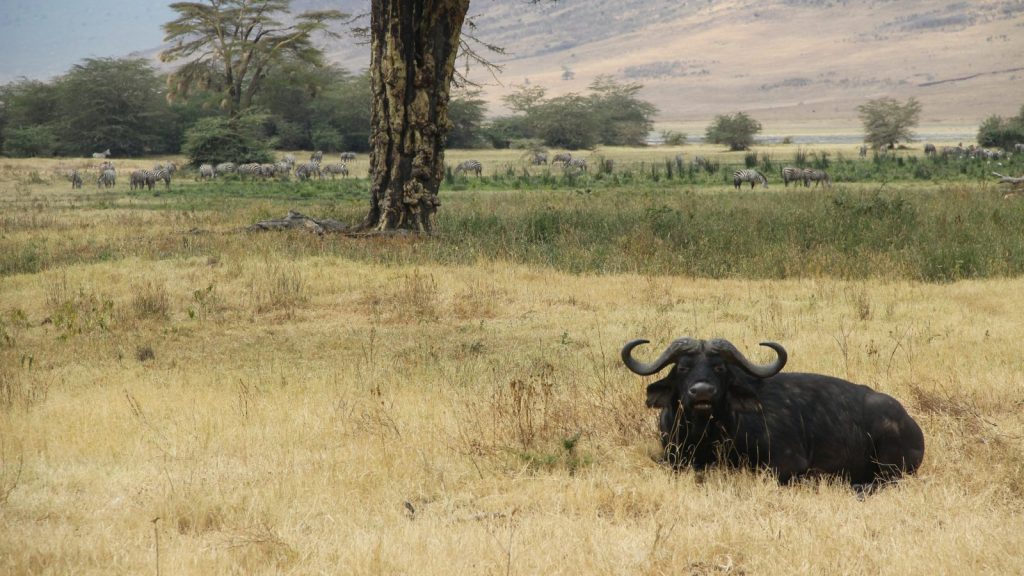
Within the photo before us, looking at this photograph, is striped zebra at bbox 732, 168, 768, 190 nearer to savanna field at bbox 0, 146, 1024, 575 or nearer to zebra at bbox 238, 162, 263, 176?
savanna field at bbox 0, 146, 1024, 575

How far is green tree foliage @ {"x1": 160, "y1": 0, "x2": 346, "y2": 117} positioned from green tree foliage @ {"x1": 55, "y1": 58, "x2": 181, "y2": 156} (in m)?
3.29

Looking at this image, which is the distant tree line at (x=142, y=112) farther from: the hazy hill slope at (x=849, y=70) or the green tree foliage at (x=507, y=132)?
the hazy hill slope at (x=849, y=70)

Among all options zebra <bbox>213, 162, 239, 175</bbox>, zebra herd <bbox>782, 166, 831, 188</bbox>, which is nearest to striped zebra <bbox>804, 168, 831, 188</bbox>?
zebra herd <bbox>782, 166, 831, 188</bbox>

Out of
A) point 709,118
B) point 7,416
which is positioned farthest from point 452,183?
point 709,118

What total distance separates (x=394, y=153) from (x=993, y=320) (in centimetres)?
1032

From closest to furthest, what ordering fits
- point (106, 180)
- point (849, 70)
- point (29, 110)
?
point (106, 180)
point (29, 110)
point (849, 70)

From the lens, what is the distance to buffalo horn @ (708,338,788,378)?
19.4ft

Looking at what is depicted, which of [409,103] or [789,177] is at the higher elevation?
[409,103]

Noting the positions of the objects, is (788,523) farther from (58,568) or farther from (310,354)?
(310,354)

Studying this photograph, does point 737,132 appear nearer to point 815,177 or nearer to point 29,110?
point 815,177

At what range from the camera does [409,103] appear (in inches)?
697

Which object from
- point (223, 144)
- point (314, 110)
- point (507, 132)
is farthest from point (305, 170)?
point (507, 132)

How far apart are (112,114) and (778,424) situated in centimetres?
5677

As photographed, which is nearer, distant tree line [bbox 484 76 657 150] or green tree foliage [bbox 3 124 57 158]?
green tree foliage [bbox 3 124 57 158]
